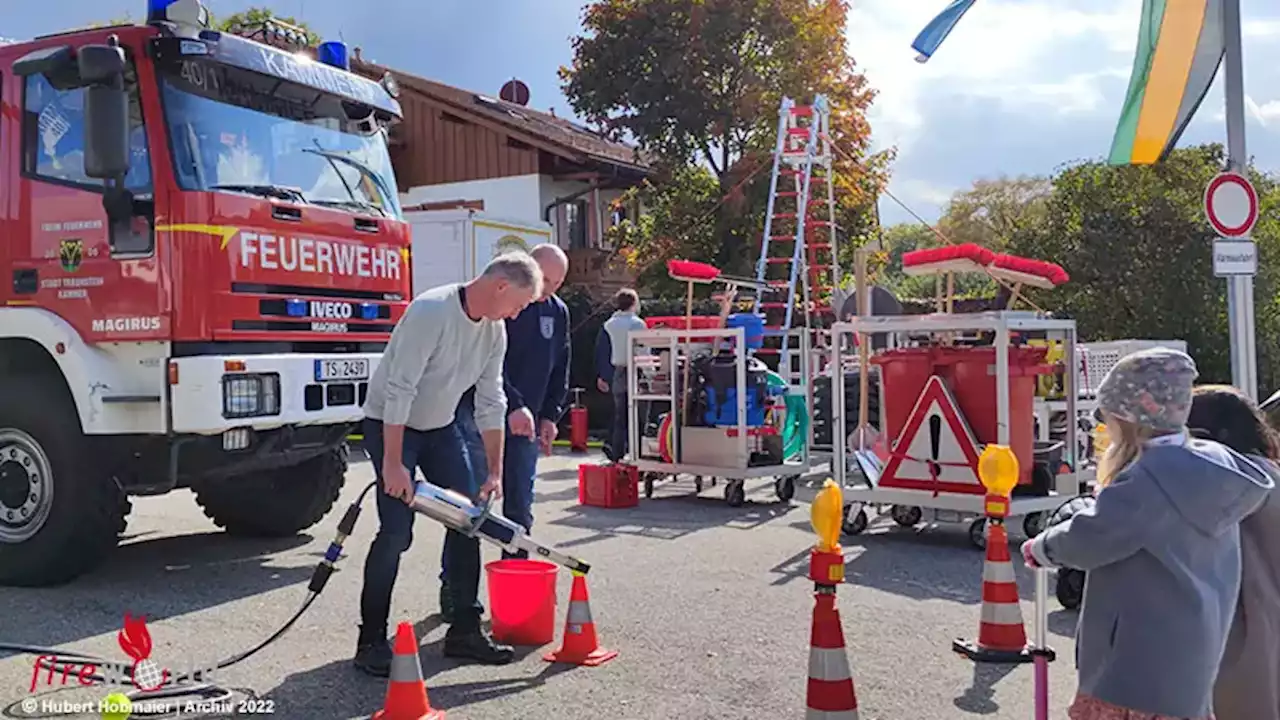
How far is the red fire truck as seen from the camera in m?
6.53

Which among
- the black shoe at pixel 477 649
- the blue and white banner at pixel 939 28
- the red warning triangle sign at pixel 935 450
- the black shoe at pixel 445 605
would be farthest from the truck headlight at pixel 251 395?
the blue and white banner at pixel 939 28

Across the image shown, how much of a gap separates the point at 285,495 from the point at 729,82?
15.7 m

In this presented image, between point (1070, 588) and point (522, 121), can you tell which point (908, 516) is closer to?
point (1070, 588)

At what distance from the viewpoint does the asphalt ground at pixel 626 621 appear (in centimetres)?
482

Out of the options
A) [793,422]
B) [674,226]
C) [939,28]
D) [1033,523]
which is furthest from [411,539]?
[674,226]

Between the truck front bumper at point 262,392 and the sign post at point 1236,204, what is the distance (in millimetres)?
5840

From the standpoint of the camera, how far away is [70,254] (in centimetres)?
682

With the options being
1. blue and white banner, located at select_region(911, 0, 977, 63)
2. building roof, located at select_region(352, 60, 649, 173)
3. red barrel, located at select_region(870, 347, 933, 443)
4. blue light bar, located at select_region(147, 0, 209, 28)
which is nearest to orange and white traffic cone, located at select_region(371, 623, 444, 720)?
blue light bar, located at select_region(147, 0, 209, 28)

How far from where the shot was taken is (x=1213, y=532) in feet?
9.64

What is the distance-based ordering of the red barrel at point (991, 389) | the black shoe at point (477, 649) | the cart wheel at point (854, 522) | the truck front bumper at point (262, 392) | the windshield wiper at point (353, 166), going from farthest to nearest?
A: the cart wheel at point (854, 522) → the red barrel at point (991, 389) → the windshield wiper at point (353, 166) → the truck front bumper at point (262, 392) → the black shoe at point (477, 649)

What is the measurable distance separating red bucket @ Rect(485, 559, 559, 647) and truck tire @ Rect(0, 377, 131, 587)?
2725 millimetres

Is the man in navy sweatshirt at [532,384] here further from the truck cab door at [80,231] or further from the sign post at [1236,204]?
the sign post at [1236,204]

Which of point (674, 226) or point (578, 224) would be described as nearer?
point (674, 226)

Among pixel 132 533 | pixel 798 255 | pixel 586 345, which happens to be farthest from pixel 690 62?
pixel 132 533
